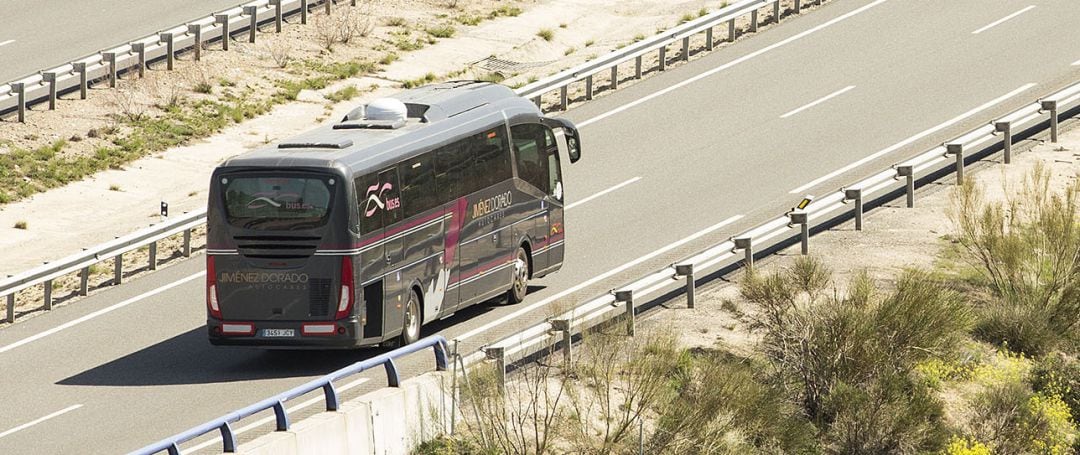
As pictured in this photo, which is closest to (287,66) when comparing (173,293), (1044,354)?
(173,293)

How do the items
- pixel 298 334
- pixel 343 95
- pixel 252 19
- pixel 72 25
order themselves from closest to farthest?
pixel 298 334 → pixel 343 95 → pixel 252 19 → pixel 72 25

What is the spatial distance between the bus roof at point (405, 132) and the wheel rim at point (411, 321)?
1871mm

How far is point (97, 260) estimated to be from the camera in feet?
89.9

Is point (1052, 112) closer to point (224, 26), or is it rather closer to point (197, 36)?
point (224, 26)

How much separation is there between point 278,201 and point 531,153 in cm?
522

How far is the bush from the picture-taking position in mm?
26734

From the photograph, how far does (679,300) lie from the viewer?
2612cm

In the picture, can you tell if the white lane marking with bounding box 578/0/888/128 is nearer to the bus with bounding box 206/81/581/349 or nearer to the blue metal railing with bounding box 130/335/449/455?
the bus with bounding box 206/81/581/349

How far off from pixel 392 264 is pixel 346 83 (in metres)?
15.9

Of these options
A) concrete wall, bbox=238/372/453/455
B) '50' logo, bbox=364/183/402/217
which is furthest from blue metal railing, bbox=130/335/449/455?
'50' logo, bbox=364/183/402/217

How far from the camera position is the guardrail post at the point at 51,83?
34.6 metres

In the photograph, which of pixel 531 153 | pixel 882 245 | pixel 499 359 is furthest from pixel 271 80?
pixel 499 359

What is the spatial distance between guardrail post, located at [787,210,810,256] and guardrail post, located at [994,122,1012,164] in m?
5.66

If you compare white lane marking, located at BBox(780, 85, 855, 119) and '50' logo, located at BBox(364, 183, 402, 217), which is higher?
'50' logo, located at BBox(364, 183, 402, 217)
